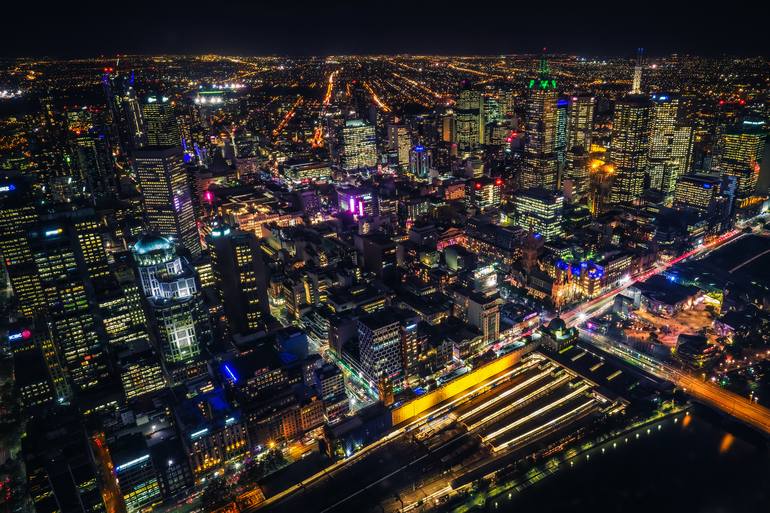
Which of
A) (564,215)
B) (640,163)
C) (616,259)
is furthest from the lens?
(640,163)

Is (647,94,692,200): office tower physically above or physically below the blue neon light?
above

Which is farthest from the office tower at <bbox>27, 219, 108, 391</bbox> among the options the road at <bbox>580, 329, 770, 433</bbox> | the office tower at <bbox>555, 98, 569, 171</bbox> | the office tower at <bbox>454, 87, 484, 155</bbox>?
the office tower at <bbox>555, 98, 569, 171</bbox>

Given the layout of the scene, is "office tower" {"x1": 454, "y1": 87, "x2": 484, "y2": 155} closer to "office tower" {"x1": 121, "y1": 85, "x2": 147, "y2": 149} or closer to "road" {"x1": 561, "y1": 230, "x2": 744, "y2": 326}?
"road" {"x1": 561, "y1": 230, "x2": 744, "y2": 326}

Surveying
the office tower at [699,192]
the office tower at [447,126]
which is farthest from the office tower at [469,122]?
the office tower at [699,192]

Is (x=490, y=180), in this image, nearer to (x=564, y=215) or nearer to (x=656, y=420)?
(x=564, y=215)

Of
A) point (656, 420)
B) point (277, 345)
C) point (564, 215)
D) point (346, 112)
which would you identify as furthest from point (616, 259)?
point (346, 112)
